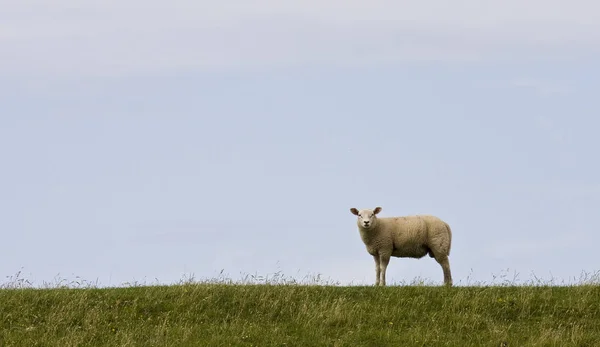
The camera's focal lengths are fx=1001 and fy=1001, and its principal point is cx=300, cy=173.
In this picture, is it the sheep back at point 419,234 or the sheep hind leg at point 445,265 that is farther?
the sheep hind leg at point 445,265

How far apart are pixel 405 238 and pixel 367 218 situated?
1.12 meters

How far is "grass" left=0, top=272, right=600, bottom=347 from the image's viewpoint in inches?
750

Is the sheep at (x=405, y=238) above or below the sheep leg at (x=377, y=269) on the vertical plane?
above

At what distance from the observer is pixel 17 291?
21953 millimetres

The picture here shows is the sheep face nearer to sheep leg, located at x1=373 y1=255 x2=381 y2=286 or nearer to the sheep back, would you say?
the sheep back

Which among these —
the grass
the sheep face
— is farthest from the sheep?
the grass

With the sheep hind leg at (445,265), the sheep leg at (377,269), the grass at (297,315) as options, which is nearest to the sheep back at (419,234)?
the sheep hind leg at (445,265)

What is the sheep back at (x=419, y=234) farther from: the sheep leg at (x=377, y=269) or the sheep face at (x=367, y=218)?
the sheep leg at (x=377, y=269)

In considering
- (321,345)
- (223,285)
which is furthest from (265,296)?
(321,345)

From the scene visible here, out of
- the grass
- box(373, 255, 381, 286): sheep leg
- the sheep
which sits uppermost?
the sheep

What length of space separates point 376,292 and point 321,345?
343 centimetres

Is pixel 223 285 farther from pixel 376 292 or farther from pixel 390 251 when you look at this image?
pixel 390 251

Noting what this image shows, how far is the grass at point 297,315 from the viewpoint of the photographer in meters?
19.1

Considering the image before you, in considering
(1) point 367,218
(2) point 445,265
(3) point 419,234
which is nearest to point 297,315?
(1) point 367,218
